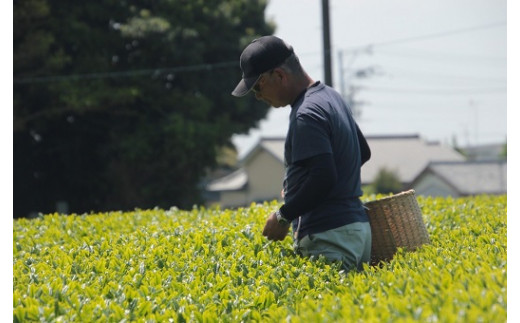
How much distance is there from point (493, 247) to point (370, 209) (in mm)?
1133

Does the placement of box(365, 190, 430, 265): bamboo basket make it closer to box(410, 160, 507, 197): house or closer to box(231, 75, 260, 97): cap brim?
box(231, 75, 260, 97): cap brim

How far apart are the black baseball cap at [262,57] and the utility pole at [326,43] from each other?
13.6 metres

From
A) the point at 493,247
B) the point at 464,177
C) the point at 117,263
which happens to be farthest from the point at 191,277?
the point at 464,177

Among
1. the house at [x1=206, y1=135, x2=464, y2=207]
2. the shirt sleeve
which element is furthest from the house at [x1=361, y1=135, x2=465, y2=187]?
the shirt sleeve

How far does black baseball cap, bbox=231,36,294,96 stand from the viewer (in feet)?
16.1

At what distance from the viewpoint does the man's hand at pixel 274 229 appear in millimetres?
4953

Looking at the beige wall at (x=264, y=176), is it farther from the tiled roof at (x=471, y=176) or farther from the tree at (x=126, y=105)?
the tree at (x=126, y=105)

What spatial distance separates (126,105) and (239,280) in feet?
81.4

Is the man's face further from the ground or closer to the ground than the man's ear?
closer to the ground

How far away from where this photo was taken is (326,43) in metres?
19.5

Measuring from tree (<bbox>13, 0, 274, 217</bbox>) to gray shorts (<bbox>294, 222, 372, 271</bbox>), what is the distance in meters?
22.2

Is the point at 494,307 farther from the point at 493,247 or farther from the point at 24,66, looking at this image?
the point at 24,66

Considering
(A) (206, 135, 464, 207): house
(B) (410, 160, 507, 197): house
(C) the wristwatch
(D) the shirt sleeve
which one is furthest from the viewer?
(A) (206, 135, 464, 207): house

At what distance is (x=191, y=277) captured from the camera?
4527mm
